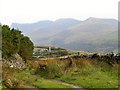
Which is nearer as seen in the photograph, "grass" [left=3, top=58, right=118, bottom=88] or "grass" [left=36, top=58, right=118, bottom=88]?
"grass" [left=3, top=58, right=118, bottom=88]

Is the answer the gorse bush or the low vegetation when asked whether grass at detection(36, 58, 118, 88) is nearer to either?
the low vegetation

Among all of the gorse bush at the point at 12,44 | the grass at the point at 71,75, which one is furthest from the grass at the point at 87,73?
the gorse bush at the point at 12,44

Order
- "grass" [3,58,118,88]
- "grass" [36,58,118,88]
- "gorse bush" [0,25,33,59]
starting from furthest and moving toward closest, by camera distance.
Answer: "gorse bush" [0,25,33,59] → "grass" [36,58,118,88] → "grass" [3,58,118,88]

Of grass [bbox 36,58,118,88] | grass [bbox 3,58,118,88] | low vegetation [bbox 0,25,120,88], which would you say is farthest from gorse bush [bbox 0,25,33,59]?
grass [bbox 36,58,118,88]

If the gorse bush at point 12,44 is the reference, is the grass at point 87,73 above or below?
below

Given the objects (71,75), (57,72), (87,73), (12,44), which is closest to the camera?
(71,75)

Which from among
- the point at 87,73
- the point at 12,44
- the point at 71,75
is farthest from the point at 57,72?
the point at 12,44

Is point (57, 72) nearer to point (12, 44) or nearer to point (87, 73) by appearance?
point (87, 73)

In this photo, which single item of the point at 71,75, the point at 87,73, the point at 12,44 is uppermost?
the point at 12,44

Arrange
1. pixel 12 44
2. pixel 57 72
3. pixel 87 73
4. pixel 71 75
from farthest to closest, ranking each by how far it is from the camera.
Result: pixel 12 44, pixel 57 72, pixel 87 73, pixel 71 75

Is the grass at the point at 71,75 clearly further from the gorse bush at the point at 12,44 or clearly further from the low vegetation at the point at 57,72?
the gorse bush at the point at 12,44

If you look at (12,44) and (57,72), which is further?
(12,44)

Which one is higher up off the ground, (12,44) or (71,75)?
(12,44)

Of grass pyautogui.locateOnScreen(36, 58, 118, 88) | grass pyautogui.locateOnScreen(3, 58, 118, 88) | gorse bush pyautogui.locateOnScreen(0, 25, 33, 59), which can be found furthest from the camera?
gorse bush pyautogui.locateOnScreen(0, 25, 33, 59)
